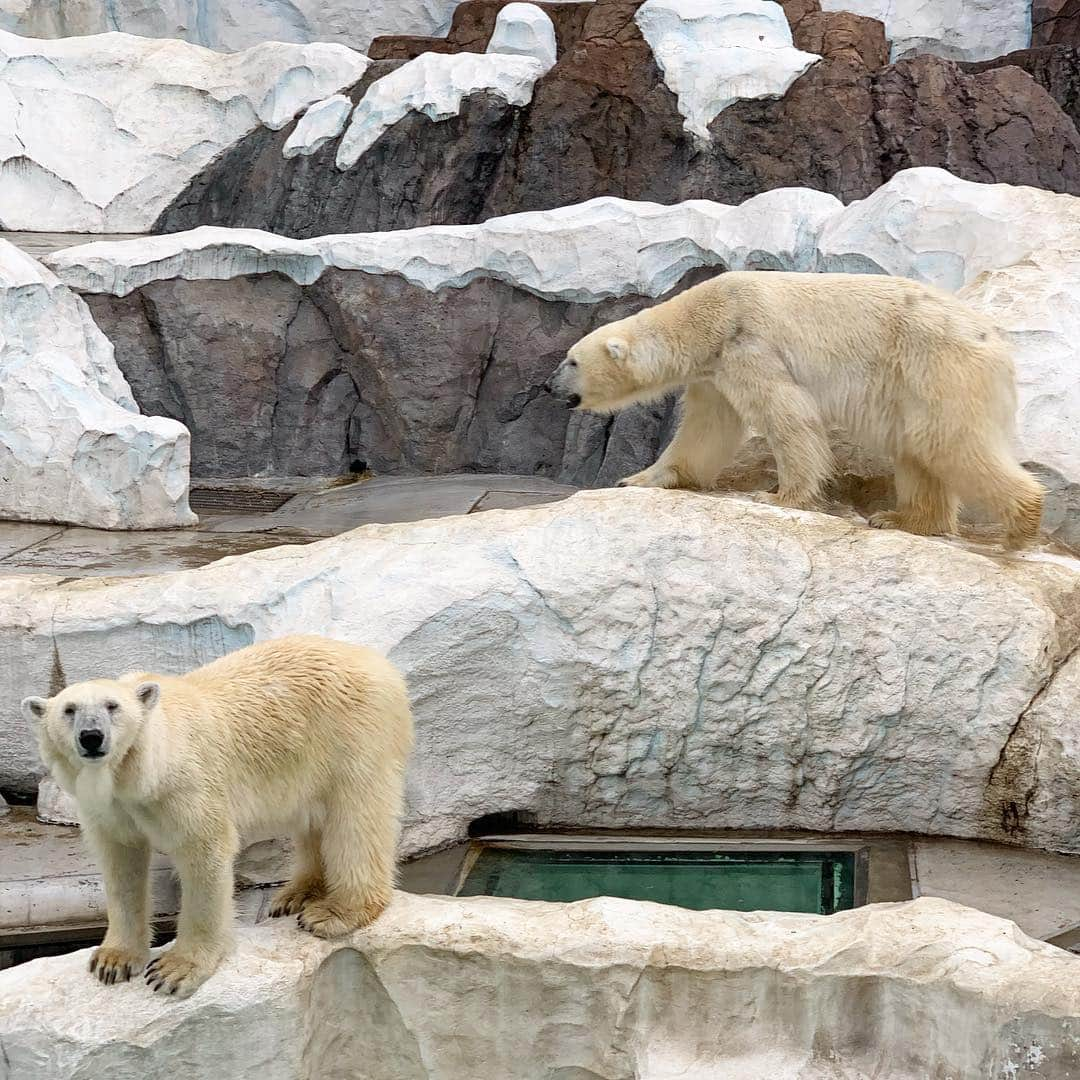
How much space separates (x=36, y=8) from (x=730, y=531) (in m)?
11.8

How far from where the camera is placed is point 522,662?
4719mm

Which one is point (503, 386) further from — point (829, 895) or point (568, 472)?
point (829, 895)

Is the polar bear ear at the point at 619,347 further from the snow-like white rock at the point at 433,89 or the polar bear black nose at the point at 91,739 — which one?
the snow-like white rock at the point at 433,89

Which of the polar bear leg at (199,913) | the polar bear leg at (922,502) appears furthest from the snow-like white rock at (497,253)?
the polar bear leg at (199,913)

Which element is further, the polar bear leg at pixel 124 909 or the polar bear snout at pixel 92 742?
the polar bear leg at pixel 124 909

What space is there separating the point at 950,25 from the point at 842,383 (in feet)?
35.1

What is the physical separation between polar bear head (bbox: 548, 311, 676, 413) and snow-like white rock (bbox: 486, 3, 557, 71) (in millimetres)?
6405

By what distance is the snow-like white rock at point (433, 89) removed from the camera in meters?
10.9

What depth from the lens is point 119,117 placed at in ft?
38.3

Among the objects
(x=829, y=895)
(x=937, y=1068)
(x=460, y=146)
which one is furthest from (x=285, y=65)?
(x=937, y=1068)

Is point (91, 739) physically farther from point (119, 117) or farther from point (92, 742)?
point (119, 117)

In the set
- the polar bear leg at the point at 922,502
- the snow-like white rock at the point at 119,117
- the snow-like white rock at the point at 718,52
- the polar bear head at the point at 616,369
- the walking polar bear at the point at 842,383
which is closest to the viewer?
the walking polar bear at the point at 842,383

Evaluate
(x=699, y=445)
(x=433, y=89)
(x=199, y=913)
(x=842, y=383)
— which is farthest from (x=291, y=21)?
(x=199, y=913)

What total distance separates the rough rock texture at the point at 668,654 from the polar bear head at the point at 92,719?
1.48 meters
